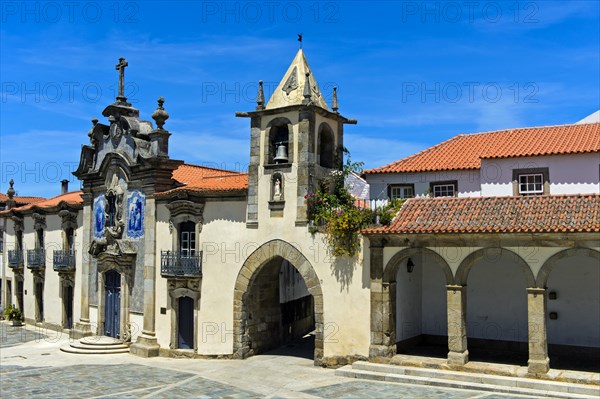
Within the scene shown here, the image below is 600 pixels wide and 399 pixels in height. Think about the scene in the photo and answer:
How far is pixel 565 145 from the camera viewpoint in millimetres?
22688

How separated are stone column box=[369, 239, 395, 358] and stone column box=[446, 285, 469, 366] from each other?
6.45 feet

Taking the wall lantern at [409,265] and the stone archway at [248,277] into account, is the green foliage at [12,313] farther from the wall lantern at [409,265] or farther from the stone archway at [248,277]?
the wall lantern at [409,265]

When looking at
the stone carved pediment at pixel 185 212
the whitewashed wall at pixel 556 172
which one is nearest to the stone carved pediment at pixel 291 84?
the stone carved pediment at pixel 185 212

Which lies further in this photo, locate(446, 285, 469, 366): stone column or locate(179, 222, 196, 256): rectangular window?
locate(179, 222, 196, 256): rectangular window

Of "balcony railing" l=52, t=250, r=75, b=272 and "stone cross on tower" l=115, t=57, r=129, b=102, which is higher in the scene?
"stone cross on tower" l=115, t=57, r=129, b=102

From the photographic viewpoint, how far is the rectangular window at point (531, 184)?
2270cm

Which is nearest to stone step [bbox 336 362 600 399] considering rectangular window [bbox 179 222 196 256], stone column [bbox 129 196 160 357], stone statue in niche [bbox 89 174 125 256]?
rectangular window [bbox 179 222 196 256]

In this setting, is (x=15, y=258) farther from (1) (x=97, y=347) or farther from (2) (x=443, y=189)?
(2) (x=443, y=189)

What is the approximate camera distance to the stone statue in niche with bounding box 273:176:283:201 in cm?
2167

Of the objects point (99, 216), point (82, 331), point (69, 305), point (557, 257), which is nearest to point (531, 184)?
point (557, 257)

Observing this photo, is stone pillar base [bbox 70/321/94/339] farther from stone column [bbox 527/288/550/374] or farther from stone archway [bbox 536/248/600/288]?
stone archway [bbox 536/248/600/288]

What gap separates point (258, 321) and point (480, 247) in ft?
30.5

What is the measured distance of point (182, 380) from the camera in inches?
755

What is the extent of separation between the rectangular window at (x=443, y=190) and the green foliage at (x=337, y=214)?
14.5 ft
